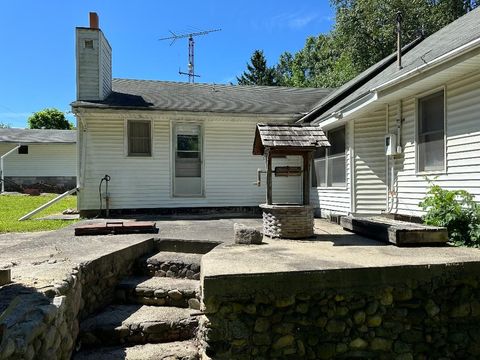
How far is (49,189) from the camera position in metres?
20.0

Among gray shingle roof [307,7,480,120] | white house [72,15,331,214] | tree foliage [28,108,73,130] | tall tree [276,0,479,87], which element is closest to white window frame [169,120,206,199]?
white house [72,15,331,214]

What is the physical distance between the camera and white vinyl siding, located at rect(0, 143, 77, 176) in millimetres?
20500

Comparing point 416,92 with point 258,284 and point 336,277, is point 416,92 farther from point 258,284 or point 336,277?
point 258,284

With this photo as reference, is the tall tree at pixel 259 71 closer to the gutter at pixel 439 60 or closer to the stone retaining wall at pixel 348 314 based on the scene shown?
the gutter at pixel 439 60

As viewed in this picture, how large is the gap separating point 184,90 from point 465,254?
10217mm

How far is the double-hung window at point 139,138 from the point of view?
9.52 metres

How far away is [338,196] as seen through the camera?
8.42 metres

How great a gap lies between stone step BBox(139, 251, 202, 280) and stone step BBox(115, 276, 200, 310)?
0.50ft

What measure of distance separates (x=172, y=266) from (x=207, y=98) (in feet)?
24.1

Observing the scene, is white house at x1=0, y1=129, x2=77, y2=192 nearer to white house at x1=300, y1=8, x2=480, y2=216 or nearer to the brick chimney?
the brick chimney

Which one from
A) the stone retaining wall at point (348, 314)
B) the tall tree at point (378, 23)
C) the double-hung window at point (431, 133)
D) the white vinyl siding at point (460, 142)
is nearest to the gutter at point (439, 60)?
the white vinyl siding at point (460, 142)

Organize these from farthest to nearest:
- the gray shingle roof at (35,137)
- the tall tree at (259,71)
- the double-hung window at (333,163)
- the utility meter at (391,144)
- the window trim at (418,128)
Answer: the tall tree at (259,71)
the gray shingle roof at (35,137)
the double-hung window at (333,163)
the utility meter at (391,144)
the window trim at (418,128)

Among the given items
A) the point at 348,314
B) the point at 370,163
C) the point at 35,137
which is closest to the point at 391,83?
the point at 370,163

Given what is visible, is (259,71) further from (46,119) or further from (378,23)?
(46,119)
